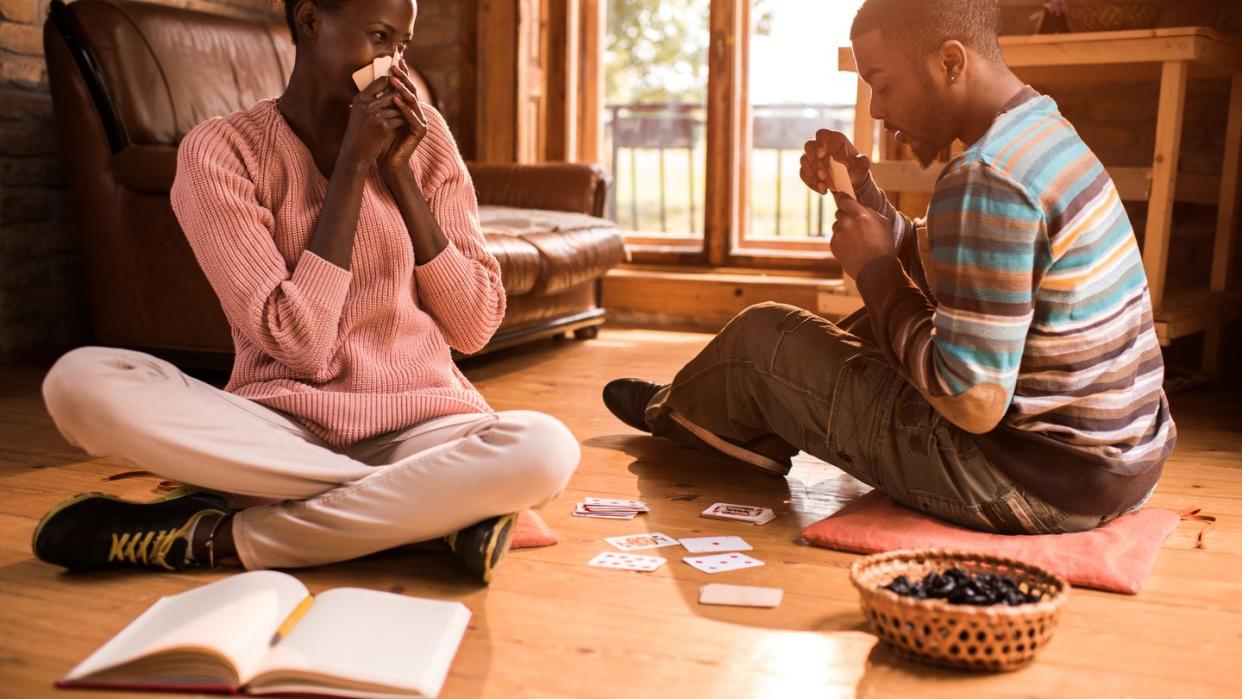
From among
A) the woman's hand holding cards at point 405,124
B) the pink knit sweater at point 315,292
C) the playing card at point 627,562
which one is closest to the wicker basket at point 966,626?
the playing card at point 627,562

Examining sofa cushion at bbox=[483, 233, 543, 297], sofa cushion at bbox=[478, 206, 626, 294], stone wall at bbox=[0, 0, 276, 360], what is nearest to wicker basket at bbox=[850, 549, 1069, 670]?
sofa cushion at bbox=[483, 233, 543, 297]

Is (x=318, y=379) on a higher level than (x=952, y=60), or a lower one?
lower

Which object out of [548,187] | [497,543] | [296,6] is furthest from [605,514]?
[548,187]

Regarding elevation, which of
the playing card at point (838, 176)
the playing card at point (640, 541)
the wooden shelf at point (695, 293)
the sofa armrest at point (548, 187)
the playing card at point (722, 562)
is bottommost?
the wooden shelf at point (695, 293)

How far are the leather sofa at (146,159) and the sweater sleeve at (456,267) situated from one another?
4.26ft

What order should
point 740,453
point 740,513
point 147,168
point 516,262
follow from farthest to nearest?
point 516,262
point 147,168
point 740,453
point 740,513

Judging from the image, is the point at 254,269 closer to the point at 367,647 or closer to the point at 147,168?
the point at 367,647

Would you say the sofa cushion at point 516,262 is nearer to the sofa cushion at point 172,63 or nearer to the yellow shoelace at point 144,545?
the sofa cushion at point 172,63

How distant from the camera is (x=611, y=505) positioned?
Answer: 2.24 meters

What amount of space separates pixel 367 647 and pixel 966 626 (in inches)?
28.4

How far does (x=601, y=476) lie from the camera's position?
8.21 feet

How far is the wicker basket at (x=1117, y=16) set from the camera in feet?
11.3

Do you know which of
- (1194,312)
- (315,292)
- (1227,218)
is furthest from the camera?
(1227,218)

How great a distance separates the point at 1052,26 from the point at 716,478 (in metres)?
1.95
